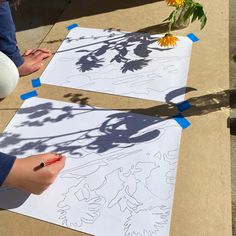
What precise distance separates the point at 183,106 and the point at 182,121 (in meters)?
0.05

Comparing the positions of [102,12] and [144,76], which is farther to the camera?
[102,12]

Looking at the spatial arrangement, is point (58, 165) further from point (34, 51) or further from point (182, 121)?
point (34, 51)

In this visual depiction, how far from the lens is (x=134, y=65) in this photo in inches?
38.6

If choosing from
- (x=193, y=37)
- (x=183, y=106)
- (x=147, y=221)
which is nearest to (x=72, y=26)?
(x=193, y=37)

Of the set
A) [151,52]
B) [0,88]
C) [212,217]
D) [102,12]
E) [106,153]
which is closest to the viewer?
[212,217]

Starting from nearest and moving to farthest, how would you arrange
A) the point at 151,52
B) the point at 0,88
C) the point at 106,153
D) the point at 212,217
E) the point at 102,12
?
the point at 212,217 → the point at 106,153 → the point at 0,88 → the point at 151,52 → the point at 102,12

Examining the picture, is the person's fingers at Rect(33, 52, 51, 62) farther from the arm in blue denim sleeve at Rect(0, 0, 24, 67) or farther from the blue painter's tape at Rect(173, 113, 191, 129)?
the blue painter's tape at Rect(173, 113, 191, 129)

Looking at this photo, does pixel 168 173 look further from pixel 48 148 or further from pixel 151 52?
pixel 151 52

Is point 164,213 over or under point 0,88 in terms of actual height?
under

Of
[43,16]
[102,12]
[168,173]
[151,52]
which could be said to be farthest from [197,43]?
[43,16]

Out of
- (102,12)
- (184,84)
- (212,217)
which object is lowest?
(212,217)

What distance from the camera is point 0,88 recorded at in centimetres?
89

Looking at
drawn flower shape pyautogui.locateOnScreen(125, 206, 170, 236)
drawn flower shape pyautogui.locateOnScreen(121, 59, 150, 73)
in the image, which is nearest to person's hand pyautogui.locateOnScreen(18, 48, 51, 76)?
drawn flower shape pyautogui.locateOnScreen(121, 59, 150, 73)

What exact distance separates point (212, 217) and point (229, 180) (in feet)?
0.32
